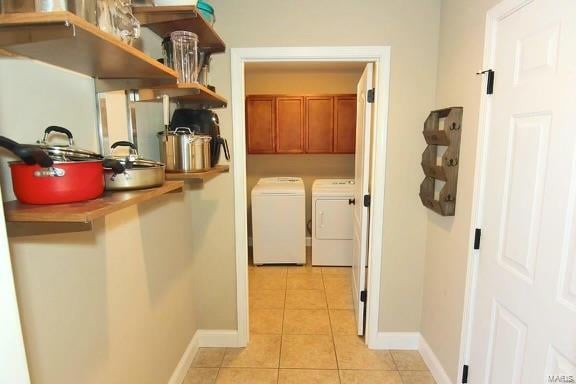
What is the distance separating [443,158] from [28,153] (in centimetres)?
181

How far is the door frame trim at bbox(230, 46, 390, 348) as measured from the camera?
198 cm

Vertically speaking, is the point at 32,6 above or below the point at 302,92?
below

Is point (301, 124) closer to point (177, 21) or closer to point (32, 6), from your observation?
point (177, 21)

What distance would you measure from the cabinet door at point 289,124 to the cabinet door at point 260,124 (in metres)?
0.08

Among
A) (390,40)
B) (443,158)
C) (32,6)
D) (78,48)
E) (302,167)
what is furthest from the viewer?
(302,167)

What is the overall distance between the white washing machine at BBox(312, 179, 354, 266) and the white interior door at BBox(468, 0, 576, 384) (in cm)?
217

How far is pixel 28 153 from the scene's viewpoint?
27.2 inches

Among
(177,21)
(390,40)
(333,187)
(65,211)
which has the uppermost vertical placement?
(390,40)

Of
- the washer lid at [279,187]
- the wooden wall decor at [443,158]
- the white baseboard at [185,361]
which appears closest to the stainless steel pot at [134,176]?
the white baseboard at [185,361]

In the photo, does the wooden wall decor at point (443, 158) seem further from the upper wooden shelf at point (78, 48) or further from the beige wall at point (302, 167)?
the beige wall at point (302, 167)

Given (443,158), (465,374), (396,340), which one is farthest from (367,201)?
(465,374)

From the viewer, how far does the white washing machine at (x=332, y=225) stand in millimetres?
3678

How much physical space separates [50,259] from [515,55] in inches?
72.0

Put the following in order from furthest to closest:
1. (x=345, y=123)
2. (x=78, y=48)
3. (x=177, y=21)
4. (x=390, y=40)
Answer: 1. (x=345, y=123)
2. (x=390, y=40)
3. (x=177, y=21)
4. (x=78, y=48)
